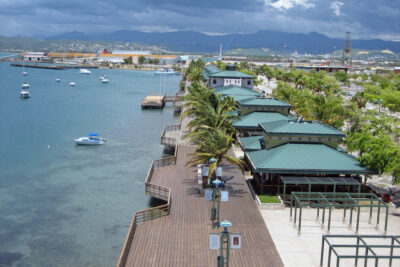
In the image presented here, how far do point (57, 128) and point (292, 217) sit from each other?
187 ft

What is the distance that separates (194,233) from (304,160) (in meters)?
11.8

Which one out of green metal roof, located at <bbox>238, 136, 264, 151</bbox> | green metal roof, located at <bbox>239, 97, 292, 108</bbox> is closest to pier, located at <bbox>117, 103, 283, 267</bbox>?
green metal roof, located at <bbox>238, 136, 264, 151</bbox>

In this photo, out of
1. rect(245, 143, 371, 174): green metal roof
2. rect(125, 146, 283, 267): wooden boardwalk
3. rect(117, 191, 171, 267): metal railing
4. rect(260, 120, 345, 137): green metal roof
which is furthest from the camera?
rect(260, 120, 345, 137): green metal roof

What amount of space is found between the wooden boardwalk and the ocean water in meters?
4.75

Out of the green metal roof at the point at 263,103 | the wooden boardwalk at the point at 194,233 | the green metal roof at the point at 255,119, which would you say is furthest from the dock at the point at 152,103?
the wooden boardwalk at the point at 194,233

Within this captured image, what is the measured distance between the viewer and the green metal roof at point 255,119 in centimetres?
4725

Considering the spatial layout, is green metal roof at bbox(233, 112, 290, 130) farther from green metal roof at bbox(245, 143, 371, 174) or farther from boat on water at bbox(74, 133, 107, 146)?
boat on water at bbox(74, 133, 107, 146)

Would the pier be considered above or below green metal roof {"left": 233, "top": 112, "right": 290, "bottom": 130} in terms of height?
below

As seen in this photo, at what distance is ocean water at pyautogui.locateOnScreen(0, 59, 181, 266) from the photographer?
3053 centimetres

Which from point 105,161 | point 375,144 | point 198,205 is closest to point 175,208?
point 198,205

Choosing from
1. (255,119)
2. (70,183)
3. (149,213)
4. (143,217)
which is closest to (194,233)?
(143,217)

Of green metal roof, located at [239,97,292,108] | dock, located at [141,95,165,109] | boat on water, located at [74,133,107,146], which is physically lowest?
boat on water, located at [74,133,107,146]

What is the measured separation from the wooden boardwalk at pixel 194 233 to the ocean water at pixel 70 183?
4754 mm

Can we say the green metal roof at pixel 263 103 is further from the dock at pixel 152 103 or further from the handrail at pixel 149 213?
the dock at pixel 152 103
